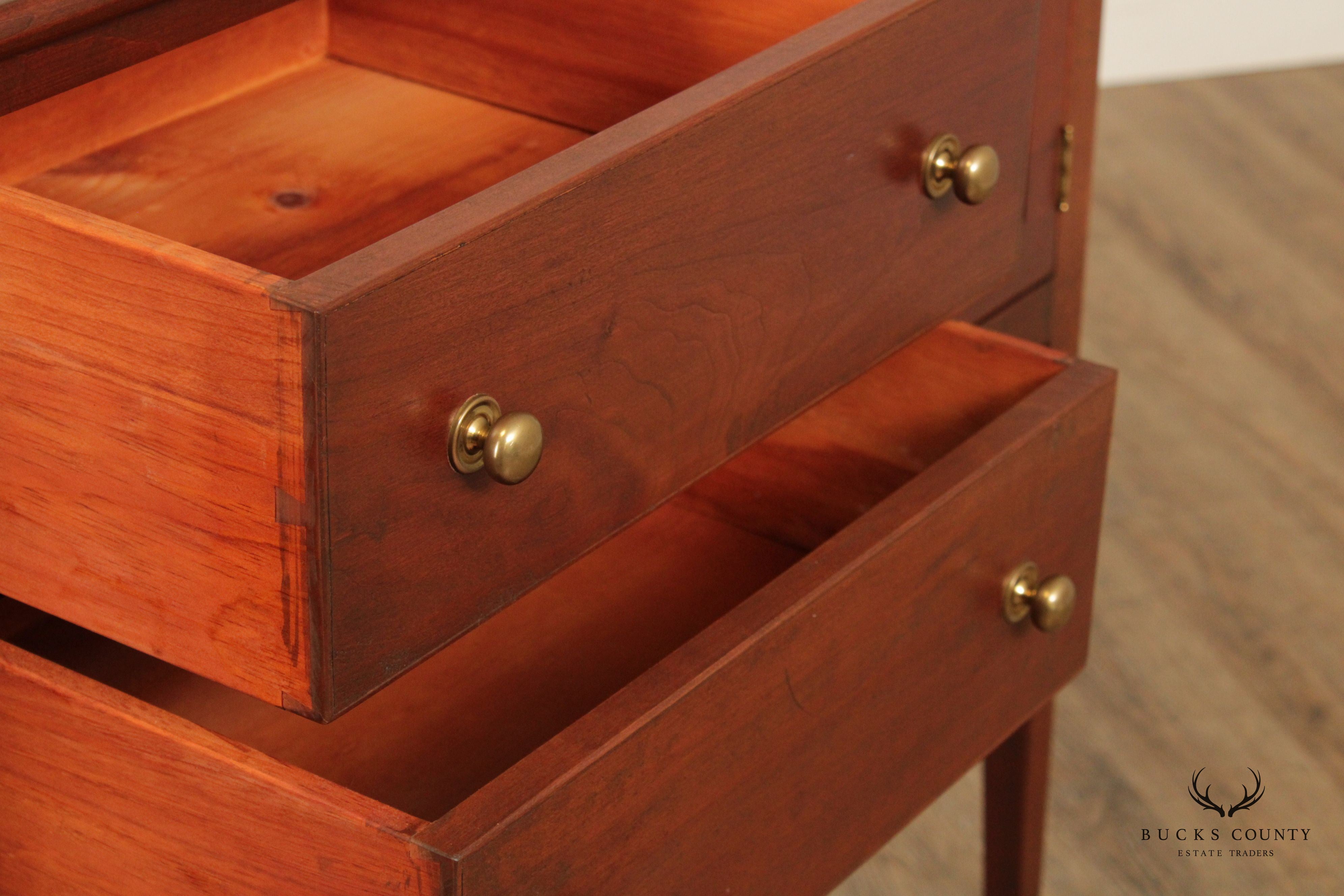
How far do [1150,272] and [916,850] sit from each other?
99cm

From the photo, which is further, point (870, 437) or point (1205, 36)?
point (1205, 36)

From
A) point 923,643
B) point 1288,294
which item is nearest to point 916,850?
point 923,643

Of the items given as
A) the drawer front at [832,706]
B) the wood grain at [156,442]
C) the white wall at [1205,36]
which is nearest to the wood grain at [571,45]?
the drawer front at [832,706]

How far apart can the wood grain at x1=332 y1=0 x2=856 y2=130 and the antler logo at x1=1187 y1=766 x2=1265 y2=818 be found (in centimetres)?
66

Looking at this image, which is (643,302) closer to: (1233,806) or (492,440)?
(492,440)

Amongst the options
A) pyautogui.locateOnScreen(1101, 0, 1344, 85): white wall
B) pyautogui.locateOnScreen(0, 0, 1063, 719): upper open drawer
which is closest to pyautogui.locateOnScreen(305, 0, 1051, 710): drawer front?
pyautogui.locateOnScreen(0, 0, 1063, 719): upper open drawer

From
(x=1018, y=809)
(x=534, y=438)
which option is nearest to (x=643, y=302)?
(x=534, y=438)

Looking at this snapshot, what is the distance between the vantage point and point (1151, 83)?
2.54 meters

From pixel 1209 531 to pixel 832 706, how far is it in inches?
36.8

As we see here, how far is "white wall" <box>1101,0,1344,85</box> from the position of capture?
2537 millimetres

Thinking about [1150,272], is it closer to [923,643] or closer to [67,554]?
[923,643]

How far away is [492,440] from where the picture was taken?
21.0 inches

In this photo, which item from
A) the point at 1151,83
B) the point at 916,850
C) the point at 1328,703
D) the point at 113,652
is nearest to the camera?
the point at 113,652

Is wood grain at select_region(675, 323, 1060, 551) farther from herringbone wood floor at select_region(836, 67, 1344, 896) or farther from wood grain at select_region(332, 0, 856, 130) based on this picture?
herringbone wood floor at select_region(836, 67, 1344, 896)
